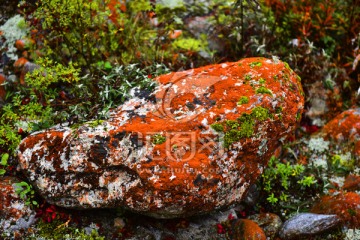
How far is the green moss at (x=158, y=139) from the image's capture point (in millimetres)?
4089

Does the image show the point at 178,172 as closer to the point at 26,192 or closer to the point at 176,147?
the point at 176,147

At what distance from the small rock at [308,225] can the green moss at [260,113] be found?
143 centimetres

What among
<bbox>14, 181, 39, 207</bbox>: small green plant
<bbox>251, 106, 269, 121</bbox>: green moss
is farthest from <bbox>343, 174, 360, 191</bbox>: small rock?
<bbox>14, 181, 39, 207</bbox>: small green plant

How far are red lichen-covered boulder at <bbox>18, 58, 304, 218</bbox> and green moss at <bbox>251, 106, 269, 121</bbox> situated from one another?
0.01m

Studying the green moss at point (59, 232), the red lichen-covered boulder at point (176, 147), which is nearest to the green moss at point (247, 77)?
the red lichen-covered boulder at point (176, 147)

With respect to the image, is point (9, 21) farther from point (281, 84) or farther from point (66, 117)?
point (281, 84)

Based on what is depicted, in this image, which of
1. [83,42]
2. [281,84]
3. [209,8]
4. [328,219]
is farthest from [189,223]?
[209,8]

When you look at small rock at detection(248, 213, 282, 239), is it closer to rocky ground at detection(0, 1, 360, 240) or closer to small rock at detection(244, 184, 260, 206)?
rocky ground at detection(0, 1, 360, 240)

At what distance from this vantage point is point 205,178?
13.1 ft

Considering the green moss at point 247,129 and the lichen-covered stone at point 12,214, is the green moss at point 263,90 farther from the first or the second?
the lichen-covered stone at point 12,214

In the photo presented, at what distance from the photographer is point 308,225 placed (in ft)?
14.7

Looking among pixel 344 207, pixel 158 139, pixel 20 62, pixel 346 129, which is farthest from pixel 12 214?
pixel 346 129

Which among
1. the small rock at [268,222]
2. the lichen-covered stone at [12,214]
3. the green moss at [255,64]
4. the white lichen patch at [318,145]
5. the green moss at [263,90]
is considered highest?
the green moss at [255,64]

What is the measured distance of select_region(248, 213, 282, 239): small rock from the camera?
473 centimetres
